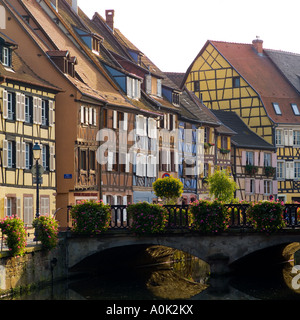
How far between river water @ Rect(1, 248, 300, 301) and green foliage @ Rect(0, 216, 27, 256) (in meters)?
1.77

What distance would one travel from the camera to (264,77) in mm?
79875

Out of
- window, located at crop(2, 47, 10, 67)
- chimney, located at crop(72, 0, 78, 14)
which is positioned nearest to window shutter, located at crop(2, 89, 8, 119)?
window, located at crop(2, 47, 10, 67)

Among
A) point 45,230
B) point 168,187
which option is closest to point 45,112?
point 168,187

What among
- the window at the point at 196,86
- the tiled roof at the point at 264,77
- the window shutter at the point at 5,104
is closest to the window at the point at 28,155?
the window shutter at the point at 5,104

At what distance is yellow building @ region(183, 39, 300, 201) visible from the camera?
76750 mm

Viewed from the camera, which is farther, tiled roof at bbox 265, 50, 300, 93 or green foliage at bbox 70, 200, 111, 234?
tiled roof at bbox 265, 50, 300, 93

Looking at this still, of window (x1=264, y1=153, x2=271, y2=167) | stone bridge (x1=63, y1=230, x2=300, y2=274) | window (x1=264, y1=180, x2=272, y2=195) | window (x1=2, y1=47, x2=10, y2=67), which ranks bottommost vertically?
stone bridge (x1=63, y1=230, x2=300, y2=274)

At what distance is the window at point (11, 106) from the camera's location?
140ft

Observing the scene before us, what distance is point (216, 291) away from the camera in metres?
37.7

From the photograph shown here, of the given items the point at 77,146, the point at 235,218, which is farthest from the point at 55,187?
the point at 235,218

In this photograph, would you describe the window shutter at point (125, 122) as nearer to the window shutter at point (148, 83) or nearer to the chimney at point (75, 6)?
the window shutter at point (148, 83)

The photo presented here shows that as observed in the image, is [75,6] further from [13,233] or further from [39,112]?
[13,233]

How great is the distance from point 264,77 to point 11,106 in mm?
40668

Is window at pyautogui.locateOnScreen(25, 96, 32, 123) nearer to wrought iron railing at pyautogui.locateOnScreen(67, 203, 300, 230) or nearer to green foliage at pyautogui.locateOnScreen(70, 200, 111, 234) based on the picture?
green foliage at pyautogui.locateOnScreen(70, 200, 111, 234)
